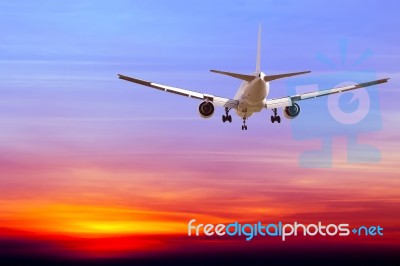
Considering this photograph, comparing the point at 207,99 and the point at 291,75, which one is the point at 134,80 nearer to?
the point at 207,99

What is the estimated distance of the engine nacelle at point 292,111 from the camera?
13125cm

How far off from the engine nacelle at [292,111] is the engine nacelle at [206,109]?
28.3ft

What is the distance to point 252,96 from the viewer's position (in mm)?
123812

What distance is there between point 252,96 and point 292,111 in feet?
29.6

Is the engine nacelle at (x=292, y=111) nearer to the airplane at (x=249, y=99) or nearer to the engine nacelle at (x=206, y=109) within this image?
the airplane at (x=249, y=99)

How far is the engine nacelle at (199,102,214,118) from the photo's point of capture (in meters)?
129

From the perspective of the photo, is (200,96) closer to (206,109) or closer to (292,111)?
(206,109)

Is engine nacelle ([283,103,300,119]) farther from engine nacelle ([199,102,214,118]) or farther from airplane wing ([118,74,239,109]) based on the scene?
engine nacelle ([199,102,214,118])

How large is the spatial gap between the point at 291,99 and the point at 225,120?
7.96 meters

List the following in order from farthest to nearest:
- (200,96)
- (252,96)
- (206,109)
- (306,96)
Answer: (306,96), (200,96), (206,109), (252,96)

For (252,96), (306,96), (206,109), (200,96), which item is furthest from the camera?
(306,96)

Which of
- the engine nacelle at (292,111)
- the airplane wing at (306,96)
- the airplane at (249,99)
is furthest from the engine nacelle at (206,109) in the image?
the engine nacelle at (292,111)

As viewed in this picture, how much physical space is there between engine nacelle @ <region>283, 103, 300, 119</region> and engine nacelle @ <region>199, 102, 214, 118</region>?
8.64m

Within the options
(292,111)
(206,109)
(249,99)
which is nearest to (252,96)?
(249,99)
